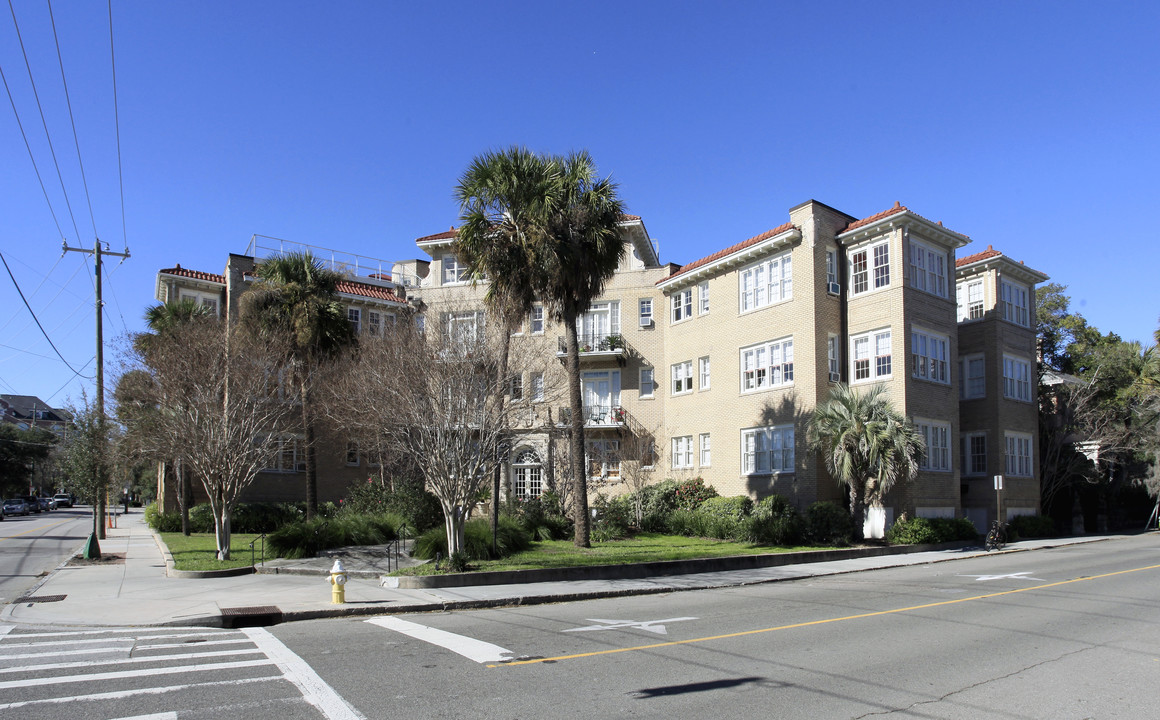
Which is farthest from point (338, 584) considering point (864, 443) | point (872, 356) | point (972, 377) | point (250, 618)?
point (972, 377)

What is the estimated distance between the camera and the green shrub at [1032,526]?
3081cm

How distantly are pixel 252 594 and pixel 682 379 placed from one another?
22589 millimetres

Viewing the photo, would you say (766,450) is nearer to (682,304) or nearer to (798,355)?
(798,355)

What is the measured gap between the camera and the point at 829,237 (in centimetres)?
2953

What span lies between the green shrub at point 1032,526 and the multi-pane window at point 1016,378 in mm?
4753

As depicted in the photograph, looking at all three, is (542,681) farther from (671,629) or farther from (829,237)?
(829,237)

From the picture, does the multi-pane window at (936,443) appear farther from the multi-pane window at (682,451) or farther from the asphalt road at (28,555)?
the asphalt road at (28,555)

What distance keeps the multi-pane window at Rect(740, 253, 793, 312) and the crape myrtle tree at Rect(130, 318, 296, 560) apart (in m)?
17.5

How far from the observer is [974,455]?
104 feet

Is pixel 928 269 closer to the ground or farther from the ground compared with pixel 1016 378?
farther from the ground

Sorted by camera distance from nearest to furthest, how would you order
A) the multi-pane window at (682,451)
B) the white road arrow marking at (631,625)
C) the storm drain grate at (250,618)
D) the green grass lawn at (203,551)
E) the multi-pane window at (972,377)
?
the white road arrow marking at (631,625) → the storm drain grate at (250,618) → the green grass lawn at (203,551) → the multi-pane window at (972,377) → the multi-pane window at (682,451)

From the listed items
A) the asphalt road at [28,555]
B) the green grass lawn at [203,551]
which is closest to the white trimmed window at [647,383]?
the green grass lawn at [203,551]

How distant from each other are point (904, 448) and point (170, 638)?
2024cm

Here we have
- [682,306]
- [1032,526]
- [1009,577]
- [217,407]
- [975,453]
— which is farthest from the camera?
[682,306]
